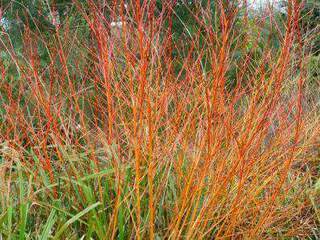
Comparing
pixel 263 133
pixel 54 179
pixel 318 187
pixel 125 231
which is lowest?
pixel 318 187

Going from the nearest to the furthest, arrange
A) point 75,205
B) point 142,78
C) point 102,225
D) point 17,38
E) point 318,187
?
point 142,78 → point 102,225 → point 75,205 → point 318,187 → point 17,38

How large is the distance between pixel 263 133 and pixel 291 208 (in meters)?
0.73

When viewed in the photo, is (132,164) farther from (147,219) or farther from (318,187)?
(318,187)

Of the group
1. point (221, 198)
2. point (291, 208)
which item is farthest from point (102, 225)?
point (291, 208)

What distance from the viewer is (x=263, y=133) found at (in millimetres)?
2389

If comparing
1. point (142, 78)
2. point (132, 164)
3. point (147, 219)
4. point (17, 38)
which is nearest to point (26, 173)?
point (132, 164)

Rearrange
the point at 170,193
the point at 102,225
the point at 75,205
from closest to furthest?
the point at 102,225 < the point at 75,205 < the point at 170,193

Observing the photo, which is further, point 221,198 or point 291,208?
point 291,208

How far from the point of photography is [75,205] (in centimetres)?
256

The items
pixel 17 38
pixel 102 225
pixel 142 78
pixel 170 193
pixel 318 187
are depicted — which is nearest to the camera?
pixel 142 78

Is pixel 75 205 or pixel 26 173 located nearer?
pixel 75 205

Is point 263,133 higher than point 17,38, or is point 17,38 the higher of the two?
point 17,38

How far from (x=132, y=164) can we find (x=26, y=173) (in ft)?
1.98

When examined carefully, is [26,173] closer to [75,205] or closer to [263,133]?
[75,205]
